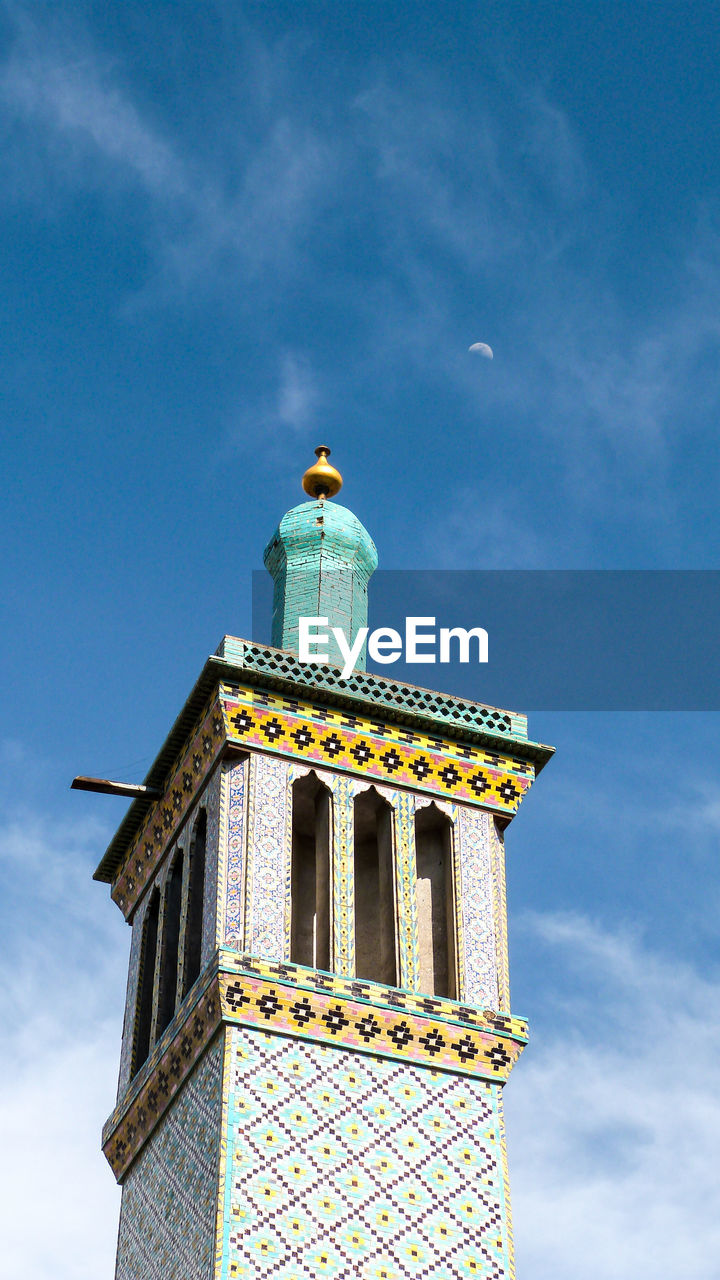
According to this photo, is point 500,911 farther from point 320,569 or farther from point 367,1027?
point 320,569

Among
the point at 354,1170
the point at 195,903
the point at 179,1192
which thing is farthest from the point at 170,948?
the point at 354,1170

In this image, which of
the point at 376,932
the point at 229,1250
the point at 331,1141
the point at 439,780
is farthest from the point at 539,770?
the point at 229,1250

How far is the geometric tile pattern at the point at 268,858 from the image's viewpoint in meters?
17.9

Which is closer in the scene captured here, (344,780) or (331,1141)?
(331,1141)

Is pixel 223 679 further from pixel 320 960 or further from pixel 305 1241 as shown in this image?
pixel 305 1241

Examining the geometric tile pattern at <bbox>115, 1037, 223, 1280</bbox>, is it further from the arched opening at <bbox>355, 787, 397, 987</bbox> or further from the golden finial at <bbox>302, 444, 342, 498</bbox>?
the golden finial at <bbox>302, 444, 342, 498</bbox>

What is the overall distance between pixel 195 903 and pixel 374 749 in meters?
2.21

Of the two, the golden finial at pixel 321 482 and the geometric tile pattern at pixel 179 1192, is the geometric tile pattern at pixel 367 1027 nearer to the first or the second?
the geometric tile pattern at pixel 179 1192

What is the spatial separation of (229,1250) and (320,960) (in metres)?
3.13

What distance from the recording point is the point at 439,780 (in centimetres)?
1973

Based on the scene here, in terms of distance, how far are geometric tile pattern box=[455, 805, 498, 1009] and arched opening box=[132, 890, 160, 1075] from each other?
9.93ft

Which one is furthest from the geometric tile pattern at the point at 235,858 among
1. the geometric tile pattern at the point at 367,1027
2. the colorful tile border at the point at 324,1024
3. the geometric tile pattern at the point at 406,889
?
the geometric tile pattern at the point at 406,889

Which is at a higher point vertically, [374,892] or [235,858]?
[374,892]

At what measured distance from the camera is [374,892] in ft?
63.7
